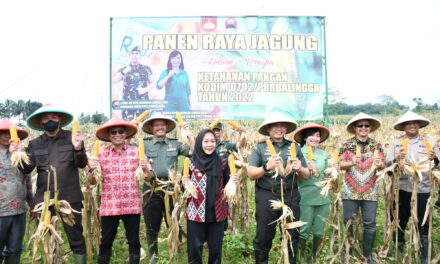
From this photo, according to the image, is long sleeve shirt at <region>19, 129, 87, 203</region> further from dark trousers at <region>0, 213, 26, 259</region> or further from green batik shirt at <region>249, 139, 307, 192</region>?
green batik shirt at <region>249, 139, 307, 192</region>

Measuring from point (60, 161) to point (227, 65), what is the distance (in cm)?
538

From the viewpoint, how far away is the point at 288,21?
8.93m

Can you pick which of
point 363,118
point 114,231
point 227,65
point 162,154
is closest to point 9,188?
point 114,231

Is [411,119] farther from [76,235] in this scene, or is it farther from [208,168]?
[76,235]

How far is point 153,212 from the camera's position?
483 centimetres

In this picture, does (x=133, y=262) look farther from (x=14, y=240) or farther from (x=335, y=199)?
(x=335, y=199)

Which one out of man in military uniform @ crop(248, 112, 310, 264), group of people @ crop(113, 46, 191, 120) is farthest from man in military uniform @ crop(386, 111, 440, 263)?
group of people @ crop(113, 46, 191, 120)

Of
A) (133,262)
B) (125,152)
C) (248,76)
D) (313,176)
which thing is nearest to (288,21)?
(248,76)

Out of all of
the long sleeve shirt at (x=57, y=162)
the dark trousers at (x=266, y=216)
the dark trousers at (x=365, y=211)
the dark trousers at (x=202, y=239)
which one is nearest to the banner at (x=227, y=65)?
the dark trousers at (x=365, y=211)

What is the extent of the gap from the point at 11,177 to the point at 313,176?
3486 millimetres

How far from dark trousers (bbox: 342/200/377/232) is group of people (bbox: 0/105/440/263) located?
12mm

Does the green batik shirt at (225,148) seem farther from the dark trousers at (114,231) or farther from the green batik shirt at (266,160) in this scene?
the dark trousers at (114,231)

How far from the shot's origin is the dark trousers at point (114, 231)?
14.3ft

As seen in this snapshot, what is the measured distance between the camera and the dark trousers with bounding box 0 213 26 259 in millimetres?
4273
